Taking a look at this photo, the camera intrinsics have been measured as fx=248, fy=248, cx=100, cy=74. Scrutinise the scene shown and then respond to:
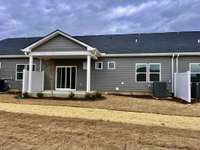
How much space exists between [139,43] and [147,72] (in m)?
3.46

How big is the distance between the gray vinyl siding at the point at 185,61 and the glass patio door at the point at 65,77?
819cm

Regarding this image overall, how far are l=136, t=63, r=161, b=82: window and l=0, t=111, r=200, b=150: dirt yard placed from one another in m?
10.9

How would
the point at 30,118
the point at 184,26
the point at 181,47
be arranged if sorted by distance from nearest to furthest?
the point at 30,118 < the point at 181,47 < the point at 184,26

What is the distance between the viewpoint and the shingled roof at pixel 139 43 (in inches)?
757

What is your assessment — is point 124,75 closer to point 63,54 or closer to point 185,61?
point 185,61

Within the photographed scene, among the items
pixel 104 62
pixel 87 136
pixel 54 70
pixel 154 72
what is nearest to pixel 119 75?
pixel 104 62

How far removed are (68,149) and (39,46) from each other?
44.3 feet

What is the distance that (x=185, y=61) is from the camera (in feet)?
59.7

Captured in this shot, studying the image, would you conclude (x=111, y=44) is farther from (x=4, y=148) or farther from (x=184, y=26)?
(x=4, y=148)

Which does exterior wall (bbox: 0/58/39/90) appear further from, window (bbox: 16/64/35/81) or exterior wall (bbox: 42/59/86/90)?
exterior wall (bbox: 42/59/86/90)

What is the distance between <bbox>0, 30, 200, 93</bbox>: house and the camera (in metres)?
17.6

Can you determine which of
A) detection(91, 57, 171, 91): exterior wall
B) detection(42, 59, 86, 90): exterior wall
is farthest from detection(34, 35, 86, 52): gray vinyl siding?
detection(91, 57, 171, 91): exterior wall

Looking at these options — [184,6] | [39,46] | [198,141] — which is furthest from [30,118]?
[184,6]

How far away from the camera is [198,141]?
6227mm
